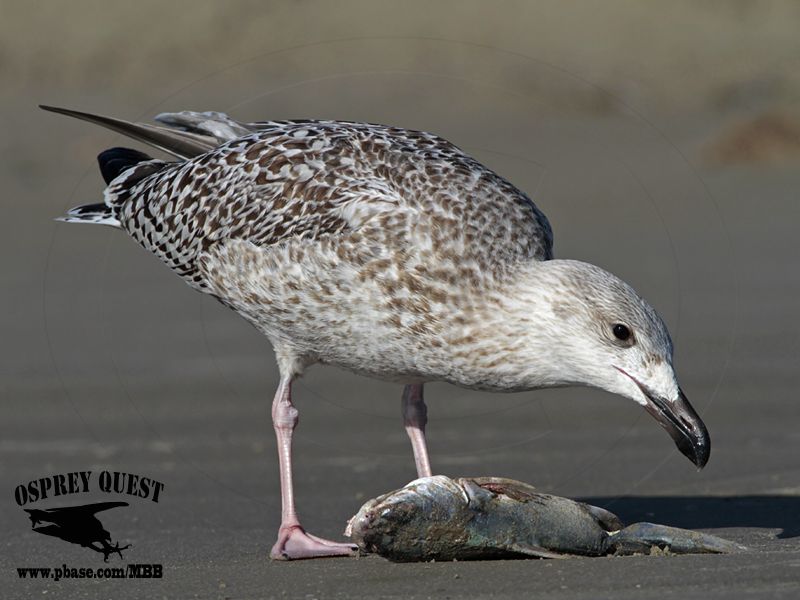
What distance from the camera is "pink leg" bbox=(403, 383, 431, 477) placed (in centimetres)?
830

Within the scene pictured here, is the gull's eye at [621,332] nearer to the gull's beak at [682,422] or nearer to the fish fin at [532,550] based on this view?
the gull's beak at [682,422]

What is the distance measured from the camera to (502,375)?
702 centimetres

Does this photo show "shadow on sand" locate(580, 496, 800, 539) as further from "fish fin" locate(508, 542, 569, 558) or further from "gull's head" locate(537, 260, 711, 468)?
"fish fin" locate(508, 542, 569, 558)

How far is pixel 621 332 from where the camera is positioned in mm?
6703

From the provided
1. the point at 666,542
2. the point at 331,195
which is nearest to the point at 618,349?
the point at 666,542

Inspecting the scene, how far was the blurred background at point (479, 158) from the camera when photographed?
30.2ft

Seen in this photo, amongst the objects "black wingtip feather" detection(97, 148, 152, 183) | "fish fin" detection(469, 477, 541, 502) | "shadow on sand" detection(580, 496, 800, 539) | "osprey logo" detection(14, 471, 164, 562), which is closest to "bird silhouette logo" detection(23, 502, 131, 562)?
"osprey logo" detection(14, 471, 164, 562)

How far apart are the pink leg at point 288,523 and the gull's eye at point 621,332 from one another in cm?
147

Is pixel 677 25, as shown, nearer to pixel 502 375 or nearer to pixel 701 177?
pixel 701 177

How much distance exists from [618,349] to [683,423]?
1.28 feet

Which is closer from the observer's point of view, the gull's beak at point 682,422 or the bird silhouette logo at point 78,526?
the gull's beak at point 682,422

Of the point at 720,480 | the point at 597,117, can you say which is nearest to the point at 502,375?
the point at 720,480

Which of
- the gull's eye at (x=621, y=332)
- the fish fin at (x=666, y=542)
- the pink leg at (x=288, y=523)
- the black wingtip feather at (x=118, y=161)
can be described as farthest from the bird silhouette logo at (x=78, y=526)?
the gull's eye at (x=621, y=332)

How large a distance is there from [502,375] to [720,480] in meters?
2.27
